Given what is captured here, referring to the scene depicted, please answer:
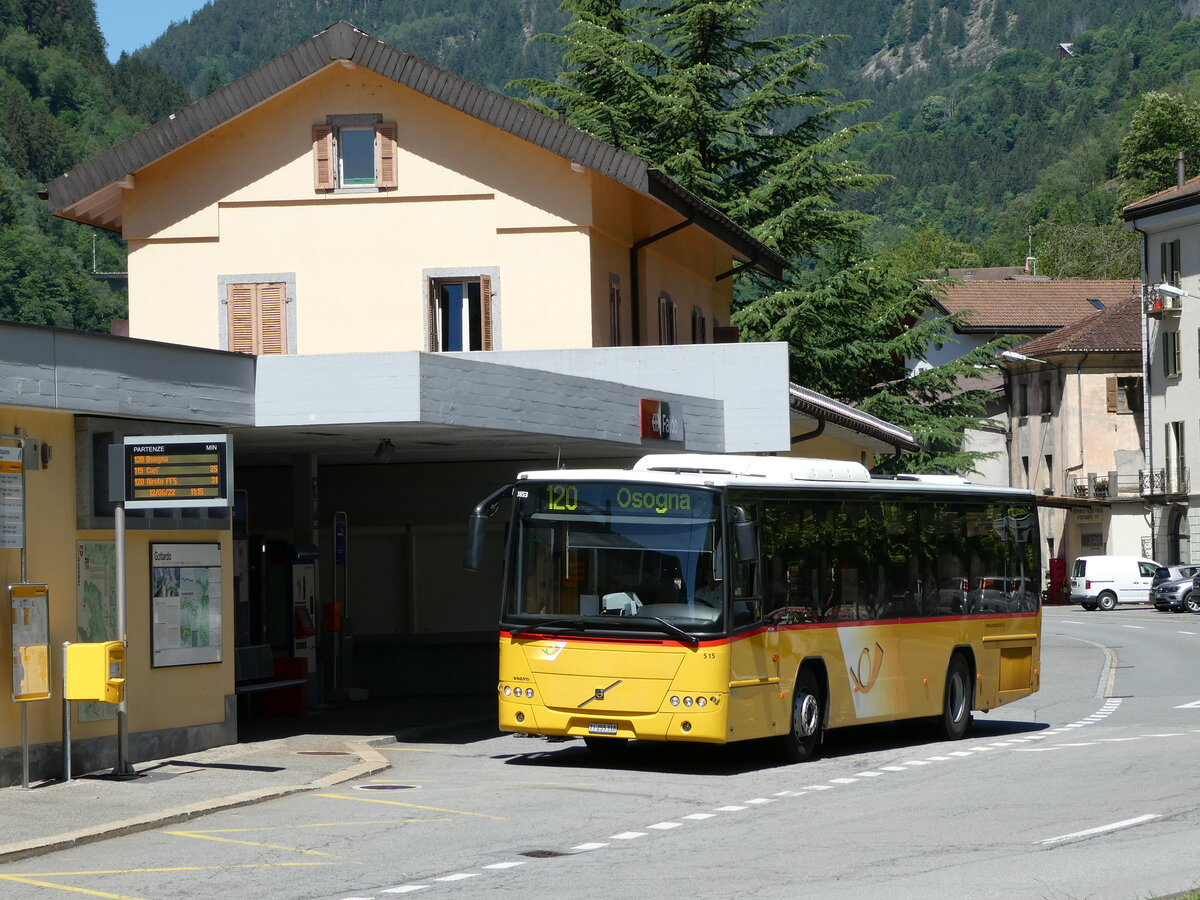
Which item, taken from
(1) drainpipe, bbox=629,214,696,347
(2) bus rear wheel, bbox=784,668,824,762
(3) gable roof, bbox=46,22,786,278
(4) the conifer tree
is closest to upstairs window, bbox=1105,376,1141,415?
(4) the conifer tree

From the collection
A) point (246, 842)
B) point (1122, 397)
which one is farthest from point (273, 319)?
point (1122, 397)

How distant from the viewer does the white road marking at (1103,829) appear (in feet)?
39.4

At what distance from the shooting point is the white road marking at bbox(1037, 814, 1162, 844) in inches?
473

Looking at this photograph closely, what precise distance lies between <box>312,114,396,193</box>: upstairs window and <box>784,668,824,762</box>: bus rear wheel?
1330cm

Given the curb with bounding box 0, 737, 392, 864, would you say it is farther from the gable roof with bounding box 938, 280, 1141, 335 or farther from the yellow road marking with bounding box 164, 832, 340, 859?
the gable roof with bounding box 938, 280, 1141, 335

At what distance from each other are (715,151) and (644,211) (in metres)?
12.6

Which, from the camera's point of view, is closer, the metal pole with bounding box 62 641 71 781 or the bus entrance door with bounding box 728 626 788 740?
the metal pole with bounding box 62 641 71 781

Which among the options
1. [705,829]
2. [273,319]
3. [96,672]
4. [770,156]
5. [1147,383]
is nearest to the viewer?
[705,829]

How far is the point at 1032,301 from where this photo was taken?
98.4m

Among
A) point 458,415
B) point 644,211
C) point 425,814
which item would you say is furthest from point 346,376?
point 644,211

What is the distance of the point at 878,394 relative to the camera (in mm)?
44781

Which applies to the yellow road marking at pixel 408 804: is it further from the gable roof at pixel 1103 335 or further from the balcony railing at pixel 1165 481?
the gable roof at pixel 1103 335

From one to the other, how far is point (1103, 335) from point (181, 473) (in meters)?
70.6

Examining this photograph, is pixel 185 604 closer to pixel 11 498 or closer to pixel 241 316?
pixel 11 498
